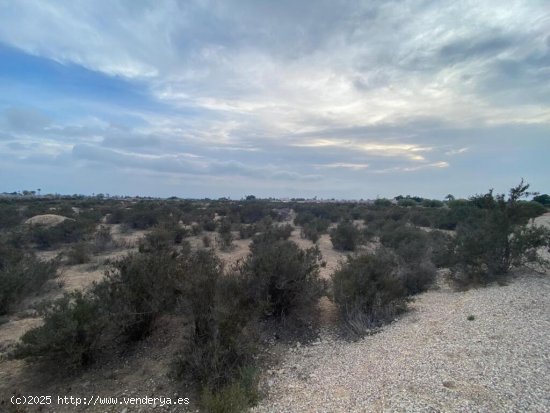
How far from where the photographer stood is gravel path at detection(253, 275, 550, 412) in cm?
495

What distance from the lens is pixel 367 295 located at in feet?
30.4

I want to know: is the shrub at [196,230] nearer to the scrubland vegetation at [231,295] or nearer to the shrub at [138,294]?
the scrubland vegetation at [231,295]

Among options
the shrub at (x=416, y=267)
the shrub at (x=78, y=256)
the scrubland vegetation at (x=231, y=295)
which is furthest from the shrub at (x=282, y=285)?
the shrub at (x=78, y=256)

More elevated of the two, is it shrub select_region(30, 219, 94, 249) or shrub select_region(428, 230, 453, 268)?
shrub select_region(428, 230, 453, 268)

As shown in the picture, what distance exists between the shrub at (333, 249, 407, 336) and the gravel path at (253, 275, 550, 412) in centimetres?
47

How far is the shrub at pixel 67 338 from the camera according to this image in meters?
6.54

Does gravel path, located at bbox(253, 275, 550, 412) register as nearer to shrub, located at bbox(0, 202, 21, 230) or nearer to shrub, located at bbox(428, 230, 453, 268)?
shrub, located at bbox(428, 230, 453, 268)

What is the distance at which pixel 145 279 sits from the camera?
7992 millimetres

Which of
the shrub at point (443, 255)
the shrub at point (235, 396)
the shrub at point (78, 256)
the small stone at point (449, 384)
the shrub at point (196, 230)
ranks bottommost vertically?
the shrub at point (235, 396)

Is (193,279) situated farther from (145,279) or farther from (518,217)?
A: (518,217)

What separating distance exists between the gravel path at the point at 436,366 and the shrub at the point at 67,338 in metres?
3.43

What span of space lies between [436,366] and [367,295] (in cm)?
340

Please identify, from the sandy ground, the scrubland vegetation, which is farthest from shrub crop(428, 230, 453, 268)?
the sandy ground

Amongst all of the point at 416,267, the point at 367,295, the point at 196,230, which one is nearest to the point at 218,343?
the point at 367,295
